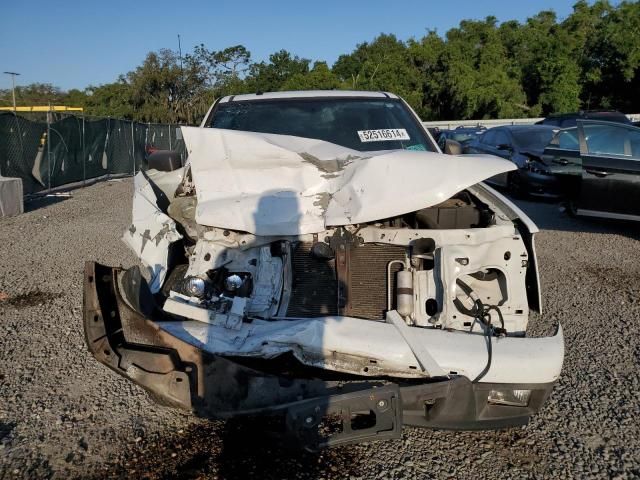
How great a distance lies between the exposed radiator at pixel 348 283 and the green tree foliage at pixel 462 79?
35465 millimetres

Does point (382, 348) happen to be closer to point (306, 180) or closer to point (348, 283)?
point (348, 283)

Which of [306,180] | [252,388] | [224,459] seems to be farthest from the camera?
[306,180]

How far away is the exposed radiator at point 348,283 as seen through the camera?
292cm

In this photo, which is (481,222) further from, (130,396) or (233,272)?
(130,396)

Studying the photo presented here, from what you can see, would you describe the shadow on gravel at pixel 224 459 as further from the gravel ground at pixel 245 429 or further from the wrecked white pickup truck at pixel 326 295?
the wrecked white pickup truck at pixel 326 295

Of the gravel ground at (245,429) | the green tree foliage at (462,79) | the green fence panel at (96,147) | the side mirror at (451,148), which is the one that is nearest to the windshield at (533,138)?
the gravel ground at (245,429)

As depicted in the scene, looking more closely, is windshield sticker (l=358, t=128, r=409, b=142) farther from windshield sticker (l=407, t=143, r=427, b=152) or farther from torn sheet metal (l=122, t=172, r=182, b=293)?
torn sheet metal (l=122, t=172, r=182, b=293)

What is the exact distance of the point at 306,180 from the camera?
3184mm

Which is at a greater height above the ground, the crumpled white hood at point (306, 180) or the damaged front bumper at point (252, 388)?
the crumpled white hood at point (306, 180)

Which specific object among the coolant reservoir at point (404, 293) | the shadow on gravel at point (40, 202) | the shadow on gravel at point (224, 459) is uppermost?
the coolant reservoir at point (404, 293)

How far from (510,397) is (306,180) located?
160cm

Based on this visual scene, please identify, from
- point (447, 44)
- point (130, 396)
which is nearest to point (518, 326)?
point (130, 396)

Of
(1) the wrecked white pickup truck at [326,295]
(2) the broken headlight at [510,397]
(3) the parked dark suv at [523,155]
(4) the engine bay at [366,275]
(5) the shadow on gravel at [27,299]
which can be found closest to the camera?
(1) the wrecked white pickup truck at [326,295]

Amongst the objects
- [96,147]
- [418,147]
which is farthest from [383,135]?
[96,147]
